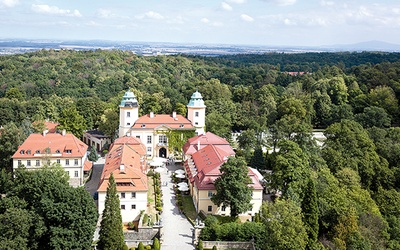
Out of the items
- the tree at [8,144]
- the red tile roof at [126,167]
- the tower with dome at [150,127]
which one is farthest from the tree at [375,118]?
the tree at [8,144]

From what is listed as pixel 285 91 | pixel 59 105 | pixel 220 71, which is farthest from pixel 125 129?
pixel 220 71

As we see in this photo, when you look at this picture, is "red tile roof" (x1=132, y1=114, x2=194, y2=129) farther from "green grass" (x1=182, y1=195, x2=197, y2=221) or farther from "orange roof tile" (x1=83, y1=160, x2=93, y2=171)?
"green grass" (x1=182, y1=195, x2=197, y2=221)

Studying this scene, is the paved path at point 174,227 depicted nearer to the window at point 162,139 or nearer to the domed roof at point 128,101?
the window at point 162,139

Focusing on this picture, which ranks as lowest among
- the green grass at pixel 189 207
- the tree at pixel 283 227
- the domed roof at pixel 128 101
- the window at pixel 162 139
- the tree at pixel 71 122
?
the green grass at pixel 189 207

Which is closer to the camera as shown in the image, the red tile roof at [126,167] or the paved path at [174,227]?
the paved path at [174,227]

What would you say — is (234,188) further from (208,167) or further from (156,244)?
(156,244)

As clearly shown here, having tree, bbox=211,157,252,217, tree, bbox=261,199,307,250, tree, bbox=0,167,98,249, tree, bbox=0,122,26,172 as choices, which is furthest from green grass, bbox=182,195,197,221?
tree, bbox=0,122,26,172
